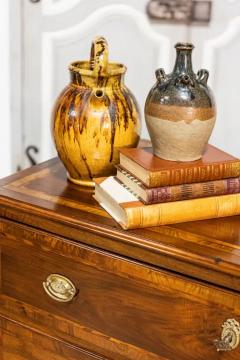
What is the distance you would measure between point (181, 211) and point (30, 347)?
39 cm

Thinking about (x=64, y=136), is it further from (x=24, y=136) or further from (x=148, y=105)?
(x=24, y=136)

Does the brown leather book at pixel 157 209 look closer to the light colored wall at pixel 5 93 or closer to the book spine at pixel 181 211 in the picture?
the book spine at pixel 181 211

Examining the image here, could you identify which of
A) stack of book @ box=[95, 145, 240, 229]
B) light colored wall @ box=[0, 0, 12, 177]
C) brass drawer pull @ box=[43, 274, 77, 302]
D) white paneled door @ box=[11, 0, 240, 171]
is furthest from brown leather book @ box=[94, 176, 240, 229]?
light colored wall @ box=[0, 0, 12, 177]

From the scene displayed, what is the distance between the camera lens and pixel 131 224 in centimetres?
83

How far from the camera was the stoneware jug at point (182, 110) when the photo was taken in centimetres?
87

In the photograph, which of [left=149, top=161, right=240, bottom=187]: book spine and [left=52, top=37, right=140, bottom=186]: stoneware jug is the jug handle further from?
[left=149, top=161, right=240, bottom=187]: book spine

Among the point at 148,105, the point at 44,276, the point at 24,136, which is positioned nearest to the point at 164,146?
the point at 148,105

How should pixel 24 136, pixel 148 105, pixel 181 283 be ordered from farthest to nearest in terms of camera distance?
1. pixel 24 136
2. pixel 148 105
3. pixel 181 283

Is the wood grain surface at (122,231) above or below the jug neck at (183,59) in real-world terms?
below

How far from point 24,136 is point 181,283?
786mm

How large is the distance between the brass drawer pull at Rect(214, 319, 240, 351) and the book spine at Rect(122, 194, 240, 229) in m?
0.17

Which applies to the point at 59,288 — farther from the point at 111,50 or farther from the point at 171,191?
the point at 111,50

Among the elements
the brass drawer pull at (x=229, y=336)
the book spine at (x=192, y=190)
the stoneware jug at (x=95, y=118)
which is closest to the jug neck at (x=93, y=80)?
the stoneware jug at (x=95, y=118)

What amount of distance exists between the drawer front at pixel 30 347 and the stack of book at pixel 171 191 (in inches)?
10.2
